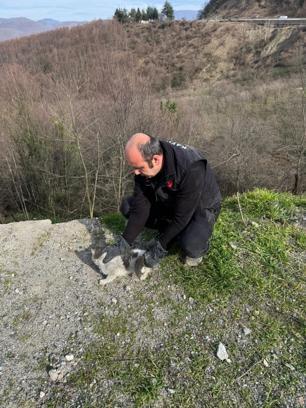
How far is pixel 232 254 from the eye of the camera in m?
3.54

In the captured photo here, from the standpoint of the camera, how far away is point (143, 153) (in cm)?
274

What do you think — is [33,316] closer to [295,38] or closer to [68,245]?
[68,245]

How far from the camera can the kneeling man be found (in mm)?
2812

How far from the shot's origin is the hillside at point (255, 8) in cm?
4072

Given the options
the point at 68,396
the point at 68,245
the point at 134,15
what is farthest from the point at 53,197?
the point at 134,15

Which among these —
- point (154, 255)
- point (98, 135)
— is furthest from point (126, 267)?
point (98, 135)

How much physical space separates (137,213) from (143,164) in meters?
0.61

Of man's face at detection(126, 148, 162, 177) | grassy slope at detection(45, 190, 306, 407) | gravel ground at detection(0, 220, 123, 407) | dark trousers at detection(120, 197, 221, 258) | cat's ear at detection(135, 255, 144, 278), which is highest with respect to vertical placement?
man's face at detection(126, 148, 162, 177)

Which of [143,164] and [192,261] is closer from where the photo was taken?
[143,164]

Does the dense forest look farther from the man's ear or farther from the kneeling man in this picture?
the man's ear

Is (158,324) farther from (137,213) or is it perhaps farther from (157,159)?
(157,159)

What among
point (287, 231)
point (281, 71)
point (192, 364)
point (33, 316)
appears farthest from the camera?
point (281, 71)

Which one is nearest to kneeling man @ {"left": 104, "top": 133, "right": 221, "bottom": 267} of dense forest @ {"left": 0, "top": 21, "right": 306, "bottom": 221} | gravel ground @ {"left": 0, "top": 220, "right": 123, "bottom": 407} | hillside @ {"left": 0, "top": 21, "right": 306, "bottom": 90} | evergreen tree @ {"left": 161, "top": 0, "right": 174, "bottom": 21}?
gravel ground @ {"left": 0, "top": 220, "right": 123, "bottom": 407}

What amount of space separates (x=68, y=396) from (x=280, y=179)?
11.8 metres
